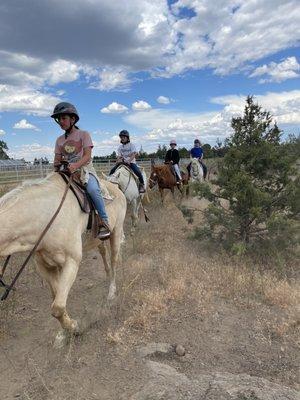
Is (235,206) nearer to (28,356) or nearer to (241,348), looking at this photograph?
(241,348)

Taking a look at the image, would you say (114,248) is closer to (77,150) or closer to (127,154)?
(77,150)

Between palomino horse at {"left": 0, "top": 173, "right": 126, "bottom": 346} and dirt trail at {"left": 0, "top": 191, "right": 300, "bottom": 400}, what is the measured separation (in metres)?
0.50

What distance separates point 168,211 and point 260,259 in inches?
234

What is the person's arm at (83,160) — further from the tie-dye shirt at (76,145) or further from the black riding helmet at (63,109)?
the black riding helmet at (63,109)

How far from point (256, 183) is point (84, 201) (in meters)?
4.48

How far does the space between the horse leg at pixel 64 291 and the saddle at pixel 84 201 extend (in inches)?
30.9

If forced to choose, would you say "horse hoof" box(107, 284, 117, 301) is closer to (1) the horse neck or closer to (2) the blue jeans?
(2) the blue jeans

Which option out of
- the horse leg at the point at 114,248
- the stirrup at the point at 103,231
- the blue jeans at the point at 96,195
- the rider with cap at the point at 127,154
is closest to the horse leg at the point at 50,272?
the stirrup at the point at 103,231

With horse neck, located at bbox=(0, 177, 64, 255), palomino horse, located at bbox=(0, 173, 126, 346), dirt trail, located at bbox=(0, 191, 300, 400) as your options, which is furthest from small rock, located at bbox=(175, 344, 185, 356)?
horse neck, located at bbox=(0, 177, 64, 255)

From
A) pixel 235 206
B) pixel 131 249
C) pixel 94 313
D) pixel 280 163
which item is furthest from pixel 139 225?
pixel 94 313

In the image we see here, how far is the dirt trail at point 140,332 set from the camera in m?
4.27

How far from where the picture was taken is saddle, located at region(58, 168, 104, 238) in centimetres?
511

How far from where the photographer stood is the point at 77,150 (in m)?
5.61

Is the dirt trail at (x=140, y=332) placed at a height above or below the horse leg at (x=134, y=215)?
below
